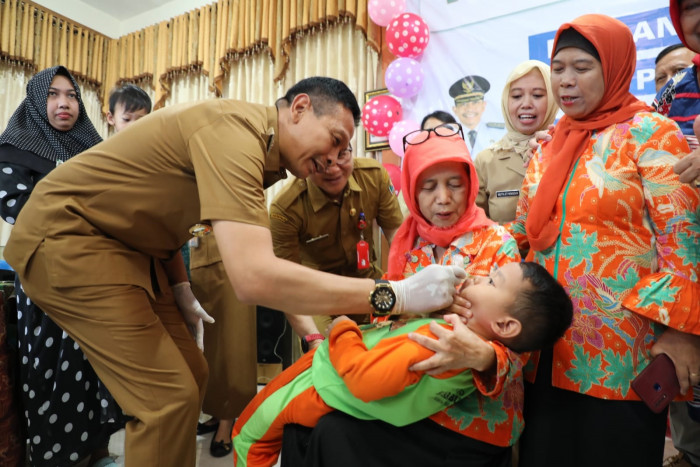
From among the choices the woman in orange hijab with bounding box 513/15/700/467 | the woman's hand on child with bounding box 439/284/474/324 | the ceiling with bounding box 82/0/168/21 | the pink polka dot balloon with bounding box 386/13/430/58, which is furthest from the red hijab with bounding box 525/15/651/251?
the ceiling with bounding box 82/0/168/21

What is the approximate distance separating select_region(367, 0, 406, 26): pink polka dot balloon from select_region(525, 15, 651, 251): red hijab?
2535 millimetres

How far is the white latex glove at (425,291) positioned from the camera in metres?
1.27

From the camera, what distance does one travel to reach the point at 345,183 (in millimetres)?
2270

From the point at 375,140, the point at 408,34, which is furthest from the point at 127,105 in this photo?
the point at 408,34

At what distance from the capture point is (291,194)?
232 centimetres

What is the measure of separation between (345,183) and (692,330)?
1492 millimetres

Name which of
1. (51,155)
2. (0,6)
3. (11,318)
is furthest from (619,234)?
(0,6)

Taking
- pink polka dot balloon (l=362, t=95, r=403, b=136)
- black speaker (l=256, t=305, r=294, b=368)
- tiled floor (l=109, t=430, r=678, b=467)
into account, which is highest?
pink polka dot balloon (l=362, t=95, r=403, b=136)

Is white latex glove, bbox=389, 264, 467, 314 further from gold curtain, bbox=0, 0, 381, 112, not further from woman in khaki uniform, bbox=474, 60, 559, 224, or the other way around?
gold curtain, bbox=0, 0, 381, 112

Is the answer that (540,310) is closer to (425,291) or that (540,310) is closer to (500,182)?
(425,291)

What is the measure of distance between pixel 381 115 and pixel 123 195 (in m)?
2.51

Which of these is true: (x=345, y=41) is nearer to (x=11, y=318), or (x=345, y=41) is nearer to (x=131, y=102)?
(x=131, y=102)

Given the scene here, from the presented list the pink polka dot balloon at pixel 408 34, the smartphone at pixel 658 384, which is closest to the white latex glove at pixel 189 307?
the smartphone at pixel 658 384

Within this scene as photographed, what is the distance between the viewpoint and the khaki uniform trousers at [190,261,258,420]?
8.12ft
